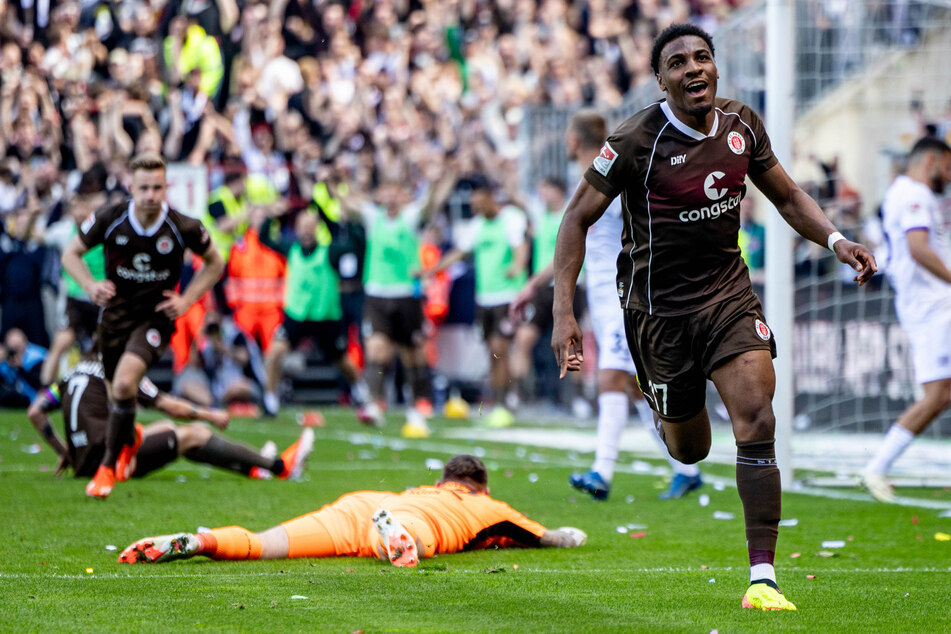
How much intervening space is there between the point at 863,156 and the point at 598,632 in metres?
9.29

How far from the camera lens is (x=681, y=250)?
5.30m

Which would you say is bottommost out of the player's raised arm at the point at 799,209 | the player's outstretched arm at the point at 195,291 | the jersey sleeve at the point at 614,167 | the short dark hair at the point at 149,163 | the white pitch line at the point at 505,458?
the white pitch line at the point at 505,458

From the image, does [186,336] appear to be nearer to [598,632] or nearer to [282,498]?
[282,498]

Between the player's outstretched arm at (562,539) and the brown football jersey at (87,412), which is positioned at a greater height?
the brown football jersey at (87,412)

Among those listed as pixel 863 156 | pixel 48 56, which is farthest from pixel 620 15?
pixel 863 156

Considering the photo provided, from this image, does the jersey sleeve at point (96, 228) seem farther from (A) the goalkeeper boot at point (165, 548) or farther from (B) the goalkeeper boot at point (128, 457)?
(A) the goalkeeper boot at point (165, 548)

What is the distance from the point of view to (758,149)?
539 cm

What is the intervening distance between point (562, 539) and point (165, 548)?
75.7 inches

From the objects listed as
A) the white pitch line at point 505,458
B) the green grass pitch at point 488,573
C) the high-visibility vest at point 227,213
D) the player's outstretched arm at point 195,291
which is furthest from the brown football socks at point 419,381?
the player's outstretched arm at point 195,291

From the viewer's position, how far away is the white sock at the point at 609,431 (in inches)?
→ 341

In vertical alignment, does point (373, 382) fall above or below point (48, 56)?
below

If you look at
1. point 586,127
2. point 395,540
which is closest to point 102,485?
point 395,540

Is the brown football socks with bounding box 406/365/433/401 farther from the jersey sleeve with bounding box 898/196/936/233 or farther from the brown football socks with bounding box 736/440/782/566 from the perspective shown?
the brown football socks with bounding box 736/440/782/566

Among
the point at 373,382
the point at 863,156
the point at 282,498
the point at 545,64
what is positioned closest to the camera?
the point at 282,498
